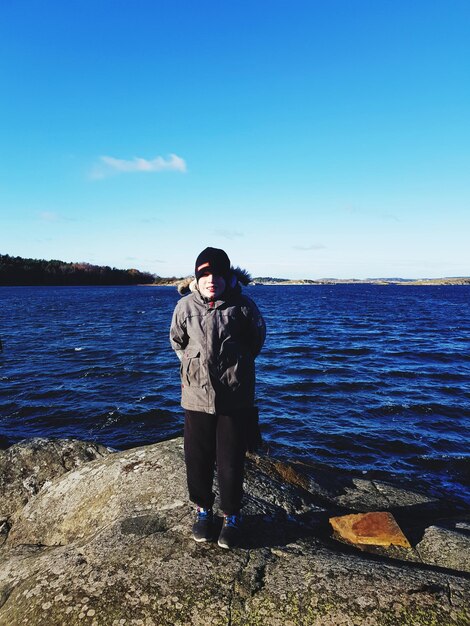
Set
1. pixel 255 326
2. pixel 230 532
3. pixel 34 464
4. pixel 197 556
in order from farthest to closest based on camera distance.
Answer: pixel 34 464 < pixel 255 326 < pixel 230 532 < pixel 197 556

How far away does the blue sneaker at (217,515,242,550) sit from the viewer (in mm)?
3828

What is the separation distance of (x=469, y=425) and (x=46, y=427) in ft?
47.2

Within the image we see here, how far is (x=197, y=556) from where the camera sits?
3662mm

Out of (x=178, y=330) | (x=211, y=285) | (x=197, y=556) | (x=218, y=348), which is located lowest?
(x=197, y=556)

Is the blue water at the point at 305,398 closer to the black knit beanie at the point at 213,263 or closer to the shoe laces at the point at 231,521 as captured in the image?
the shoe laces at the point at 231,521

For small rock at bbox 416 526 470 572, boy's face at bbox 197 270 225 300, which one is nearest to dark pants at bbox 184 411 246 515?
boy's face at bbox 197 270 225 300

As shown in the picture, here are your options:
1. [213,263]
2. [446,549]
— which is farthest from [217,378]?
[446,549]

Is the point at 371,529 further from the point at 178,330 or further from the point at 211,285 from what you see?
the point at 211,285

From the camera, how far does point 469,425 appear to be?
45.5ft

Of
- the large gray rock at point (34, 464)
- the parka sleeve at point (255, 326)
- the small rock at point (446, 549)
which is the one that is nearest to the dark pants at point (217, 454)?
the parka sleeve at point (255, 326)

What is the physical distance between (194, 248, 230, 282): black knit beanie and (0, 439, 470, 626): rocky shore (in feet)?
8.51

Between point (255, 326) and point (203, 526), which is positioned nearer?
point (203, 526)

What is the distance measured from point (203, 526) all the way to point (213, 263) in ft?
8.40

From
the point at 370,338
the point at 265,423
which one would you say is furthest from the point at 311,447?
the point at 370,338
